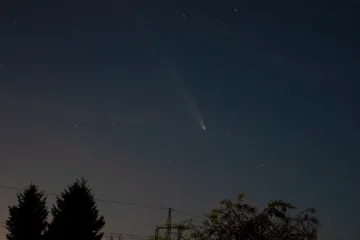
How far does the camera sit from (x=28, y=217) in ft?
127

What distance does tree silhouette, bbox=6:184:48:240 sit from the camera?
37.9m

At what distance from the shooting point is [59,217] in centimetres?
3512

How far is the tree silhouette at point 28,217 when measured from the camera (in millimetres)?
37875

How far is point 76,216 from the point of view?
Result: 1385 inches

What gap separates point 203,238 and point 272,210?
1.73 metres

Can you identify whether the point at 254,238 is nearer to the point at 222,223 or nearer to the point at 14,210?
the point at 222,223

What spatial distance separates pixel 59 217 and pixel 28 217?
5.23 m

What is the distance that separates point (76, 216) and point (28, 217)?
6215 mm

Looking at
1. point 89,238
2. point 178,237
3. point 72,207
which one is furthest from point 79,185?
point 178,237

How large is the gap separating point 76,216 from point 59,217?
52.5 inches

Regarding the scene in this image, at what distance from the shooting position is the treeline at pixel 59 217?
3462 cm

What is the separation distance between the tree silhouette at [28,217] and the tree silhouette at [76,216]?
3.26 metres

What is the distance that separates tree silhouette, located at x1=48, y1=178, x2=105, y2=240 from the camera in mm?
34406

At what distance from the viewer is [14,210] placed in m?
39.1
